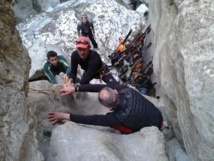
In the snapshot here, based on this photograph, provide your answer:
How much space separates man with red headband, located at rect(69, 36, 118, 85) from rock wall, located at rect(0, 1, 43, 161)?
4.87 ft

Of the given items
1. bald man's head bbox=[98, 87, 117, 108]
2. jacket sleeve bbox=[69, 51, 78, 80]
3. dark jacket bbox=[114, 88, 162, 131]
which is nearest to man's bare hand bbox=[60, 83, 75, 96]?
jacket sleeve bbox=[69, 51, 78, 80]

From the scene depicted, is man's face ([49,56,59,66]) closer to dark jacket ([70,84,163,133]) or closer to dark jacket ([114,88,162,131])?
dark jacket ([70,84,163,133])

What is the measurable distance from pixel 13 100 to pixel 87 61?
94.5 inches

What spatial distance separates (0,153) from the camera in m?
3.12

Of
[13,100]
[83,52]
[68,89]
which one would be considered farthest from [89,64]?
[13,100]

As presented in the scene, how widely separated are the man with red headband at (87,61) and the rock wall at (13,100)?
4.87ft

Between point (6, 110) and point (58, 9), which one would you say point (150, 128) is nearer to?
point (6, 110)

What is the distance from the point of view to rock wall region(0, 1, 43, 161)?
132 inches

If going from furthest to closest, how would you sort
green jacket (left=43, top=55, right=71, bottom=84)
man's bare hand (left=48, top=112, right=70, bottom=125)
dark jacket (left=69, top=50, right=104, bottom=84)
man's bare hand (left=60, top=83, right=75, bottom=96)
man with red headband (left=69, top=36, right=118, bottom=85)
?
green jacket (left=43, top=55, right=71, bottom=84) < dark jacket (left=69, top=50, right=104, bottom=84) < man with red headband (left=69, top=36, right=118, bottom=85) < man's bare hand (left=60, top=83, right=75, bottom=96) < man's bare hand (left=48, top=112, right=70, bottom=125)

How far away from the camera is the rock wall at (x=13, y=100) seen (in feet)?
11.0

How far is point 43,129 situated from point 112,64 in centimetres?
564

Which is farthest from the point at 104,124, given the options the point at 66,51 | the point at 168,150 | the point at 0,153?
the point at 66,51

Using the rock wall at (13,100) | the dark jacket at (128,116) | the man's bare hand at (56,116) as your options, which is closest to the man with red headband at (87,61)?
the man's bare hand at (56,116)

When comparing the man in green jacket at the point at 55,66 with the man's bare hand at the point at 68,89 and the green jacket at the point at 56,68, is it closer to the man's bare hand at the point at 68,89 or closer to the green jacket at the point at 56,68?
the green jacket at the point at 56,68
